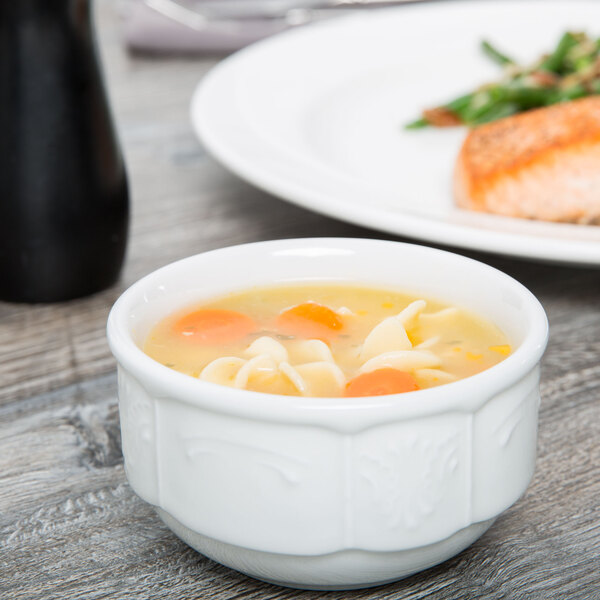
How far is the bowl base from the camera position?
79 cm

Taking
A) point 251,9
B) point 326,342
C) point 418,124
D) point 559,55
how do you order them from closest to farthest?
point 326,342 → point 418,124 → point 559,55 → point 251,9

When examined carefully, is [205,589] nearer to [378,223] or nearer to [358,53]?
[378,223]

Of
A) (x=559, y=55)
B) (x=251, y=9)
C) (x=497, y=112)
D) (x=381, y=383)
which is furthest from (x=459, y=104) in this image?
(x=381, y=383)

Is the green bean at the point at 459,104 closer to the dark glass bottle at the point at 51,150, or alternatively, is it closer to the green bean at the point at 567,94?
the green bean at the point at 567,94

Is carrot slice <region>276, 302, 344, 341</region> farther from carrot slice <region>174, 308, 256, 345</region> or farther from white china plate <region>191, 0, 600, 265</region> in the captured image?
white china plate <region>191, 0, 600, 265</region>

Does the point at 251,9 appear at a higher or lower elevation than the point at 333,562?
lower

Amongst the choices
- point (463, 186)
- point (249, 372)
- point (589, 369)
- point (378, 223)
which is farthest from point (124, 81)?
point (249, 372)

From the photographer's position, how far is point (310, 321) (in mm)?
960

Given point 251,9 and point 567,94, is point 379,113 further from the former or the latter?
point 251,9

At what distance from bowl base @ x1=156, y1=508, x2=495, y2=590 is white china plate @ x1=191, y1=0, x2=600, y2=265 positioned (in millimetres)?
630

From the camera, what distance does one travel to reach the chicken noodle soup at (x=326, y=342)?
841 millimetres

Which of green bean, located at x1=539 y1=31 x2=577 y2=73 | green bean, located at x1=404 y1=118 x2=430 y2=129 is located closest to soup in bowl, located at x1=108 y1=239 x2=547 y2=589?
green bean, located at x1=404 y1=118 x2=430 y2=129

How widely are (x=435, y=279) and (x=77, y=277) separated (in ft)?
2.17

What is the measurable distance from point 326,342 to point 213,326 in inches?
4.4
